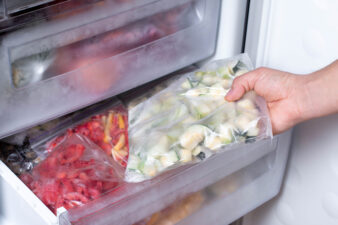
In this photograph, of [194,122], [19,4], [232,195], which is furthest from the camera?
[232,195]

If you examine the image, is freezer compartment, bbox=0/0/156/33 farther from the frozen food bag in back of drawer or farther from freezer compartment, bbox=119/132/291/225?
freezer compartment, bbox=119/132/291/225

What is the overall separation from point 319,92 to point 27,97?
486 millimetres

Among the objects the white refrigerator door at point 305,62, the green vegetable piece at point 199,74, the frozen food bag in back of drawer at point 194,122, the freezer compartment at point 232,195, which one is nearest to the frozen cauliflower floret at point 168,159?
the frozen food bag in back of drawer at point 194,122

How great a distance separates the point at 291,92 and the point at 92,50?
1.18ft

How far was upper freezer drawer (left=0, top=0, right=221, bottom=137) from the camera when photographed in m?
0.74

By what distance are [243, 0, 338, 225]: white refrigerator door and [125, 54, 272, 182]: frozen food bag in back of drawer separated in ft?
0.23

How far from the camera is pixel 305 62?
894 millimetres

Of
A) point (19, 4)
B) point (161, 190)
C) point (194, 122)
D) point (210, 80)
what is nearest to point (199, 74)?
point (210, 80)

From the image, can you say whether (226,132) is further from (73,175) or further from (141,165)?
(73,175)

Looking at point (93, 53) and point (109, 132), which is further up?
point (93, 53)

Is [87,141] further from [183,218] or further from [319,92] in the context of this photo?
[319,92]

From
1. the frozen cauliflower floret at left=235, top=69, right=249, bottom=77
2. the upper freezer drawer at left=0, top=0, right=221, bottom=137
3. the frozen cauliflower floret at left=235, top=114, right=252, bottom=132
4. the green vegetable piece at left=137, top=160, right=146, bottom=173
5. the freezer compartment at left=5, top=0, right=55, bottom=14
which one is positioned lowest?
the green vegetable piece at left=137, top=160, right=146, bottom=173

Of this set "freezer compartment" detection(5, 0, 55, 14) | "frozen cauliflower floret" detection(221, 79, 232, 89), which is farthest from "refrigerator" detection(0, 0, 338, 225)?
"frozen cauliflower floret" detection(221, 79, 232, 89)

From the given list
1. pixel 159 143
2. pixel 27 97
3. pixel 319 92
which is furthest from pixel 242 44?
pixel 27 97
